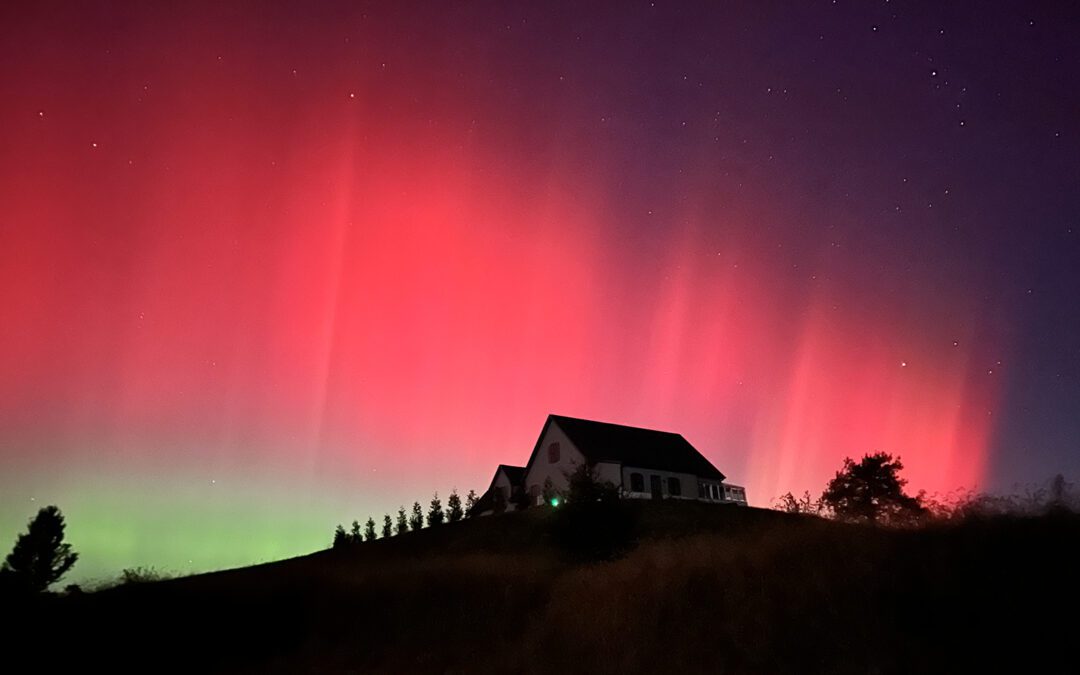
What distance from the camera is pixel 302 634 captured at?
17078 mm

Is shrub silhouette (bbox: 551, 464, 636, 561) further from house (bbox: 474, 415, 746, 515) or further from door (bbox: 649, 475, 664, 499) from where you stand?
door (bbox: 649, 475, 664, 499)

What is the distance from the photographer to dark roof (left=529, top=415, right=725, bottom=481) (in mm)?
53344

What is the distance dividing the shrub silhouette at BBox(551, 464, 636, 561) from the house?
71.4 feet

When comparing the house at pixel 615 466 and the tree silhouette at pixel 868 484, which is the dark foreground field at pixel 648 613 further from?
the tree silhouette at pixel 868 484

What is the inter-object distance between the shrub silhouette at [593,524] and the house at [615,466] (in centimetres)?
2176

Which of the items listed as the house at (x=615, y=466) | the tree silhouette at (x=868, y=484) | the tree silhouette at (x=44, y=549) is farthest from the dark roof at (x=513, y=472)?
the tree silhouette at (x=44, y=549)

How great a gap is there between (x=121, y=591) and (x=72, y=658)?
3.01 meters

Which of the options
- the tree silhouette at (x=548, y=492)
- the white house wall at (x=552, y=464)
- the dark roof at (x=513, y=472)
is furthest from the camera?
the dark roof at (x=513, y=472)

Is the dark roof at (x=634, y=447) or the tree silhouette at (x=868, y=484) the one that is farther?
the tree silhouette at (x=868, y=484)

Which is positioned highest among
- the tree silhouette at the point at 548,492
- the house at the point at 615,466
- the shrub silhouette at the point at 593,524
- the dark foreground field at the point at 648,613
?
the house at the point at 615,466

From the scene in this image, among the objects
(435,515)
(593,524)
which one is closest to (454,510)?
(435,515)

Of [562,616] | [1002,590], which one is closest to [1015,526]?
[1002,590]

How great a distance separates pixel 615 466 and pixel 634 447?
6.51 meters

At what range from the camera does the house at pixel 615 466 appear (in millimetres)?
51750
